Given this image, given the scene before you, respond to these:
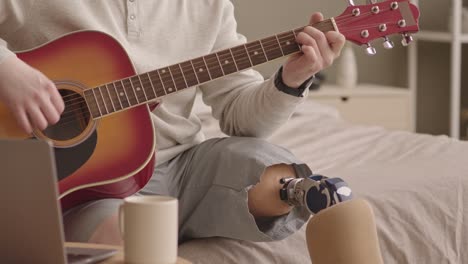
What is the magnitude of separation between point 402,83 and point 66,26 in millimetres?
2354

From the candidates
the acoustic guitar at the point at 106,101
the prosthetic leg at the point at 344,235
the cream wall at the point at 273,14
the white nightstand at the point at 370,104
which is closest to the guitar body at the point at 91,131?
the acoustic guitar at the point at 106,101

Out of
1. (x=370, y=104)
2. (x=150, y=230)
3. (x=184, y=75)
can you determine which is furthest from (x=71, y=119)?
(x=370, y=104)

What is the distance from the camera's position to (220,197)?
4.67 feet

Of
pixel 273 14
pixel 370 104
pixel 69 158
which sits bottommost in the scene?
pixel 370 104

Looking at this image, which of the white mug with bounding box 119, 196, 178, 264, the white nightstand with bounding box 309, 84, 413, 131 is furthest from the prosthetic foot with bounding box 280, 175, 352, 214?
the white nightstand with bounding box 309, 84, 413, 131

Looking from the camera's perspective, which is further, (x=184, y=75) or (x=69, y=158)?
(x=184, y=75)

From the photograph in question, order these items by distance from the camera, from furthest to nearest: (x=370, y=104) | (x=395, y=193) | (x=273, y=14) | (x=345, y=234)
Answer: (x=273, y=14)
(x=370, y=104)
(x=395, y=193)
(x=345, y=234)

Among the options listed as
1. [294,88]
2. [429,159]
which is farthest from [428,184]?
[294,88]

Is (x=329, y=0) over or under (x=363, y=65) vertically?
over

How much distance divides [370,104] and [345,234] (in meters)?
2.15

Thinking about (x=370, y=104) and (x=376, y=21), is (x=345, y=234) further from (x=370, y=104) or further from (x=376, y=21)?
(x=370, y=104)

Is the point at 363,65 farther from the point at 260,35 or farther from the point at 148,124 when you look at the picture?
the point at 148,124

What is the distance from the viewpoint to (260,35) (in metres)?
3.42

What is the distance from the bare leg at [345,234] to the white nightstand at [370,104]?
201 centimetres
